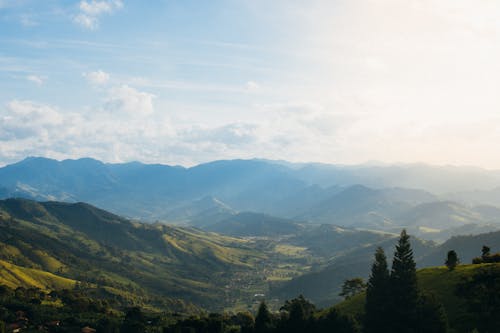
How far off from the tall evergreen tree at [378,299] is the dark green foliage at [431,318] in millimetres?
6695

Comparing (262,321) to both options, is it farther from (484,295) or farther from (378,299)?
(484,295)

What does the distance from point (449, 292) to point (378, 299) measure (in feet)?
97.2

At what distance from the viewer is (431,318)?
83.1m

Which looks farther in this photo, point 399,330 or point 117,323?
point 117,323

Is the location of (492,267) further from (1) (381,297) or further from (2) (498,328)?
(1) (381,297)

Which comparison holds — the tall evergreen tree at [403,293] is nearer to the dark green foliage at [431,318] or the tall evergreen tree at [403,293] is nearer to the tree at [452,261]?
the dark green foliage at [431,318]

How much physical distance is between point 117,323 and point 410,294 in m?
137

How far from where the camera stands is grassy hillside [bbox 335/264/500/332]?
93688 mm

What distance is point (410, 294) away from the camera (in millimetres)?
87000

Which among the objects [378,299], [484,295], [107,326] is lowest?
[107,326]

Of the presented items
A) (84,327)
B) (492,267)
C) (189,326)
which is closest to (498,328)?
(492,267)

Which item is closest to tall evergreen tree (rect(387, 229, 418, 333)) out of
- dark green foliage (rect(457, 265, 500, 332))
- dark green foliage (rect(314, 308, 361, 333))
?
dark green foliage (rect(314, 308, 361, 333))

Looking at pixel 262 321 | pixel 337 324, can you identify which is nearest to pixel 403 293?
pixel 337 324

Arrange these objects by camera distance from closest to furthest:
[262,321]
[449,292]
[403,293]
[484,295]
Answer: [403,293] → [484,295] → [262,321] → [449,292]
